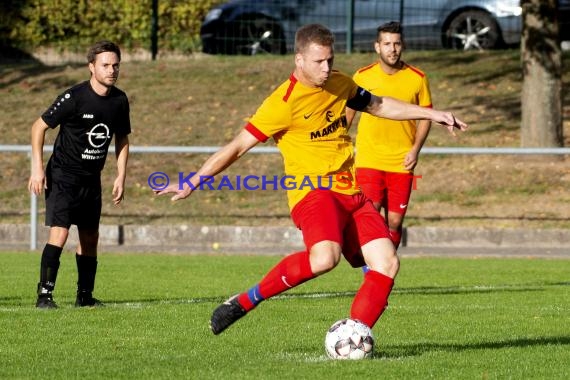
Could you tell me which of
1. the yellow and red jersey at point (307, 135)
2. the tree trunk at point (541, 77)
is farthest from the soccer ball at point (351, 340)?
the tree trunk at point (541, 77)

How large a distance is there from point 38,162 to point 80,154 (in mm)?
363

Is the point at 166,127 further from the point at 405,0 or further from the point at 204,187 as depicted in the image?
the point at 405,0

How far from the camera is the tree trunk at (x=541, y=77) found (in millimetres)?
21062

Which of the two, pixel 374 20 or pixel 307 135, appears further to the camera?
pixel 374 20

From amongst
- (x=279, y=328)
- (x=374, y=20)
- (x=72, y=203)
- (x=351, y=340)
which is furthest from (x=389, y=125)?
(x=374, y=20)

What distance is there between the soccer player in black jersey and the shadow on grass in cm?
333

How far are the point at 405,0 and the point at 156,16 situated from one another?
499cm

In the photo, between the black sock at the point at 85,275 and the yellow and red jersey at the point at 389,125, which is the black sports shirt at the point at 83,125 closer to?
the black sock at the point at 85,275

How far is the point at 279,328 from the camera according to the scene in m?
9.47

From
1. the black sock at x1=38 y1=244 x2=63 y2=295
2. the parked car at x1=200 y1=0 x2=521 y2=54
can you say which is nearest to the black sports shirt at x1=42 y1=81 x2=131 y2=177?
the black sock at x1=38 y1=244 x2=63 y2=295

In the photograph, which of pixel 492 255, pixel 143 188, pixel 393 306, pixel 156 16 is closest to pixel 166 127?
pixel 143 188

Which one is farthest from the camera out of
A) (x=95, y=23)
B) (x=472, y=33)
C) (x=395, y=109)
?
(x=95, y=23)

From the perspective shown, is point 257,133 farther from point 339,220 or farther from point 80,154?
point 80,154

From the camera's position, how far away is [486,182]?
66.7ft
